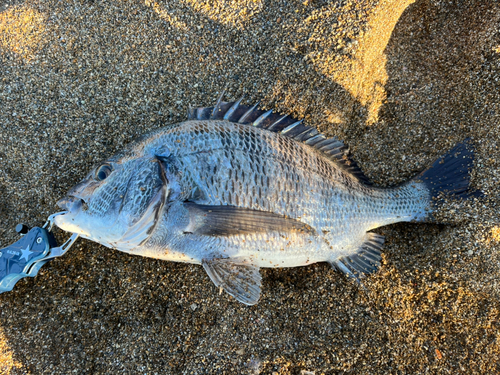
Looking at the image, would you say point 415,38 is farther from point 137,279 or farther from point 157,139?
point 137,279

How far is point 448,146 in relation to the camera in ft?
7.71

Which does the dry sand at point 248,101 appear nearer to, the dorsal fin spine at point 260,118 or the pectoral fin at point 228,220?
the dorsal fin spine at point 260,118

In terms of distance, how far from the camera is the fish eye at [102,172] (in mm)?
1900

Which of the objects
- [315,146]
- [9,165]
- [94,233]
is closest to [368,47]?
[315,146]

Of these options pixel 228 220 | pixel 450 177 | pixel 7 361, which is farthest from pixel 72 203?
pixel 450 177

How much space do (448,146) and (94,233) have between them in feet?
9.51

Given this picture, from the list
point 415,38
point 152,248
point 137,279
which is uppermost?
point 415,38

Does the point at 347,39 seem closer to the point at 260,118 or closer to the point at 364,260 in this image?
the point at 260,118

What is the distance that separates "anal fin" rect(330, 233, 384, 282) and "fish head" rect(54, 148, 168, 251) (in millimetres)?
1476

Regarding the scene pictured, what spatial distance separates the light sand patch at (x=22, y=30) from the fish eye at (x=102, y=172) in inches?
54.5

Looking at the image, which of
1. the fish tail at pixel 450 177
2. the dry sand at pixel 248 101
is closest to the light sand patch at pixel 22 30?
the dry sand at pixel 248 101

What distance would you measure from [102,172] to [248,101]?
1271 millimetres

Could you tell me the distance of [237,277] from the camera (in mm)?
1980

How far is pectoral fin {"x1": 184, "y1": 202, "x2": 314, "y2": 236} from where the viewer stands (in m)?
1.85
